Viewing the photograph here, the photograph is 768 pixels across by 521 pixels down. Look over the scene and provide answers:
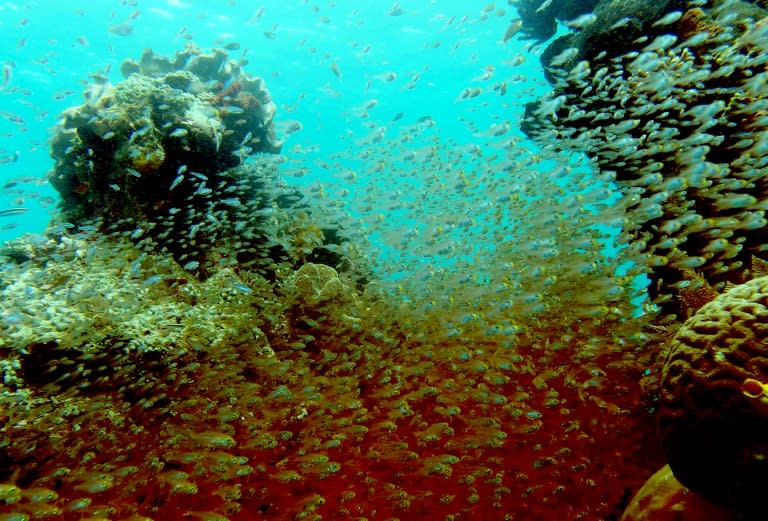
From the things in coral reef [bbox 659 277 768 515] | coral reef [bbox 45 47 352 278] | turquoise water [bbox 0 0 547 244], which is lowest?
coral reef [bbox 659 277 768 515]

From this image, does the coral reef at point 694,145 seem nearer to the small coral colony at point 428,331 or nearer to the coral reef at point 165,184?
the small coral colony at point 428,331

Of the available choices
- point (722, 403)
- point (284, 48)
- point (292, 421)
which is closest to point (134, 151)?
point (292, 421)

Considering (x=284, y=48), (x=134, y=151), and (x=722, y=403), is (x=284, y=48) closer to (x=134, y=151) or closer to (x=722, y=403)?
(x=134, y=151)

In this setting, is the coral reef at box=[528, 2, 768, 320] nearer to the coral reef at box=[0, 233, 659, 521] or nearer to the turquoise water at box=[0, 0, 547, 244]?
the coral reef at box=[0, 233, 659, 521]

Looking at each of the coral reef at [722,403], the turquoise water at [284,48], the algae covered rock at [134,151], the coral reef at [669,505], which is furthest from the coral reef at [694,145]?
the turquoise water at [284,48]

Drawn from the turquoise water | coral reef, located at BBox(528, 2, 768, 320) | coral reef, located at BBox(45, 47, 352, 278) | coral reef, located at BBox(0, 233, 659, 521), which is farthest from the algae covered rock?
the turquoise water

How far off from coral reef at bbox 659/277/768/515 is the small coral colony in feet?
0.04

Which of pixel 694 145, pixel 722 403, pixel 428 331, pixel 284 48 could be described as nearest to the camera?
pixel 722 403

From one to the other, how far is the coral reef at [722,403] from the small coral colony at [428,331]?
1cm

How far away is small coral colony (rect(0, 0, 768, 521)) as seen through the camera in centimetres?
399

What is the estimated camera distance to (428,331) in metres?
7.02

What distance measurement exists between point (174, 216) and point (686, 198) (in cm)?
969

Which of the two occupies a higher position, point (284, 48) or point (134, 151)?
point (284, 48)

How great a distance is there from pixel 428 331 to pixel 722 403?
472cm
